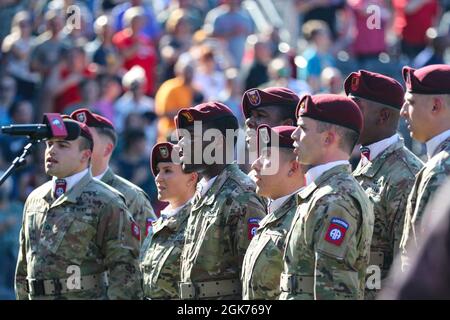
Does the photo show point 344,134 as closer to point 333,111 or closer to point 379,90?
point 333,111

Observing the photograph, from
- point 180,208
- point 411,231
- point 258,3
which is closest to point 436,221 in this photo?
point 411,231

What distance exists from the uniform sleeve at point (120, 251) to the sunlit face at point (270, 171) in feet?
3.95

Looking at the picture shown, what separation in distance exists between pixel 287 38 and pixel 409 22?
5.50 feet

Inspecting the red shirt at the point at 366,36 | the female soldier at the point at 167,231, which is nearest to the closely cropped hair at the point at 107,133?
the female soldier at the point at 167,231

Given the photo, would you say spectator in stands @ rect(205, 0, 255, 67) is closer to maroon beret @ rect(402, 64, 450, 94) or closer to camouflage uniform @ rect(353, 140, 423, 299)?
camouflage uniform @ rect(353, 140, 423, 299)

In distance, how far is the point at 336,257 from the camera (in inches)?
216

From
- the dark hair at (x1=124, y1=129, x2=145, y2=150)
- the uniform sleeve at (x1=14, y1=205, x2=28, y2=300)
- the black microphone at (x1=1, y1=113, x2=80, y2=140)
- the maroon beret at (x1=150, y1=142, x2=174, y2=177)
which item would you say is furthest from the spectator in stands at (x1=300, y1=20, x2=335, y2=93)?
the black microphone at (x1=1, y1=113, x2=80, y2=140)

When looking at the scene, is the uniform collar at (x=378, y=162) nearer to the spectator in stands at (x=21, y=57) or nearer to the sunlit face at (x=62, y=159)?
the sunlit face at (x=62, y=159)

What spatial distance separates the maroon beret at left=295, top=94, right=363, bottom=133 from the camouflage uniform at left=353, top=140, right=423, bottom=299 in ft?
2.35

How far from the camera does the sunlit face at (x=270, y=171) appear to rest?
6333mm

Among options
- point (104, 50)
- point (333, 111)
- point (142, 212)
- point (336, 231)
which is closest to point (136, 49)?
point (104, 50)

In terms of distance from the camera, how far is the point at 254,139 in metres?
6.68

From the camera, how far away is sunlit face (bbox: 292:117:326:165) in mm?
5895
